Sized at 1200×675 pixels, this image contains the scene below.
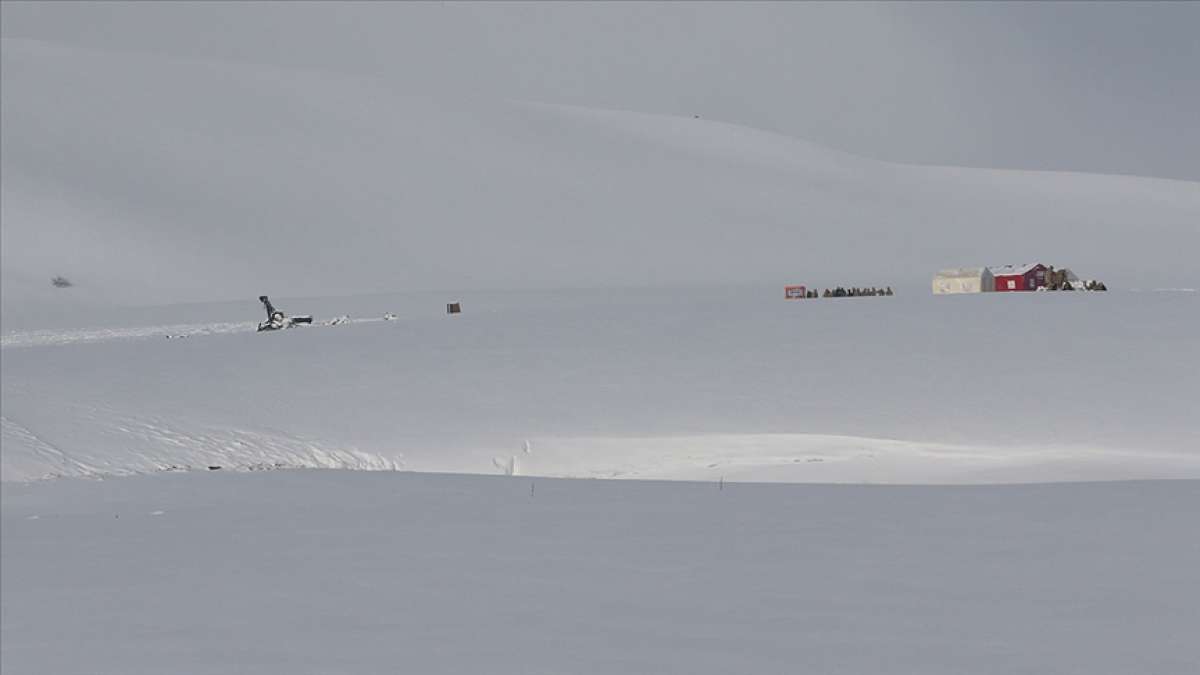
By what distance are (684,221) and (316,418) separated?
44491mm

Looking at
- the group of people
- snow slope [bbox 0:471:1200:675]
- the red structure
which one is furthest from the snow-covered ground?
the red structure

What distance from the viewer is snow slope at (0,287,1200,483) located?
17.6 metres

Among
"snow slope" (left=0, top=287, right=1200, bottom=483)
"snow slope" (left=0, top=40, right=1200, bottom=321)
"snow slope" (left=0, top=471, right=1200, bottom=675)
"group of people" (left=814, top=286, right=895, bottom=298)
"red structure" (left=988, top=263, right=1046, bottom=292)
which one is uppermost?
"snow slope" (left=0, top=40, right=1200, bottom=321)

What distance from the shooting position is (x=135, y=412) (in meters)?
20.3

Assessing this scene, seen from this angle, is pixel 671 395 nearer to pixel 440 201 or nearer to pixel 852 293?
pixel 852 293

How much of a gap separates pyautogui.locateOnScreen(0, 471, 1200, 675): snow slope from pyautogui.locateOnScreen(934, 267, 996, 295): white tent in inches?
862

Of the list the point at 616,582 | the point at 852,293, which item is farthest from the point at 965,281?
Result: the point at 616,582

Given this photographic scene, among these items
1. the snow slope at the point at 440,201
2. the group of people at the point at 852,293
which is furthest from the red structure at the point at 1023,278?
the snow slope at the point at 440,201

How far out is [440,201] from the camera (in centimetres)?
6281

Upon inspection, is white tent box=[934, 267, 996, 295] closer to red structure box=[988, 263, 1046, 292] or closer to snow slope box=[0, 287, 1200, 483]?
red structure box=[988, 263, 1046, 292]

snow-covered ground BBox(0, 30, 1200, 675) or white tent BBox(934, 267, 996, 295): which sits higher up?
white tent BBox(934, 267, 996, 295)

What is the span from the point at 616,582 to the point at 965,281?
91.7 ft

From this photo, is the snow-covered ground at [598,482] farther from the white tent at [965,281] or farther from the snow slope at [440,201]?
the white tent at [965,281]

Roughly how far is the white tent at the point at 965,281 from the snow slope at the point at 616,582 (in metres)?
21.9
